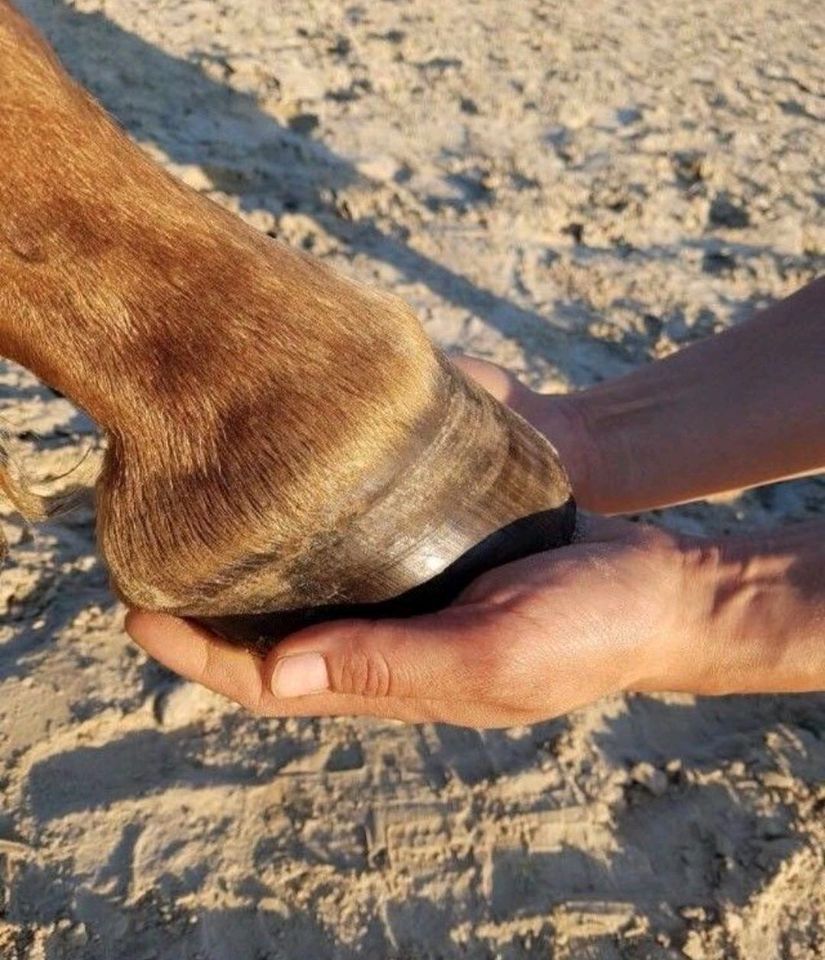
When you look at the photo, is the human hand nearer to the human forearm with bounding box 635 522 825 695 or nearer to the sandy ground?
the human forearm with bounding box 635 522 825 695

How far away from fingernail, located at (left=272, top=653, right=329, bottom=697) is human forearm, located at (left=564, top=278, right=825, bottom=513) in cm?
92

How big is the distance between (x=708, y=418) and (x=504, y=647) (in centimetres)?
92

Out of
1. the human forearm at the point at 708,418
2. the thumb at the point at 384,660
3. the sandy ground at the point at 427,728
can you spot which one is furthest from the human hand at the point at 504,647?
the human forearm at the point at 708,418

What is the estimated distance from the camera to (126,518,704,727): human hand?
50.2 inches

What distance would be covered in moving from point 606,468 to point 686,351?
0.28 meters

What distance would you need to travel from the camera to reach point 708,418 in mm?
2047

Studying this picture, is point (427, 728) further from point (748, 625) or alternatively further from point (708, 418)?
point (708, 418)

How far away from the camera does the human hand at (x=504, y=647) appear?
1.28 metres

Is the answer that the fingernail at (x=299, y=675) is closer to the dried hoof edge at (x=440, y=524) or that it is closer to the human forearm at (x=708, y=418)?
the dried hoof edge at (x=440, y=524)

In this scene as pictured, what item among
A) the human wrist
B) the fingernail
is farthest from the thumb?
the human wrist

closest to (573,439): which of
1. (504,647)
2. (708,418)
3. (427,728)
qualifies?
(708,418)

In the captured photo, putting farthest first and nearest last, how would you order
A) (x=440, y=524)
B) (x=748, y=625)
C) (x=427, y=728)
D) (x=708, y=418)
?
1. (x=708, y=418)
2. (x=427, y=728)
3. (x=748, y=625)
4. (x=440, y=524)

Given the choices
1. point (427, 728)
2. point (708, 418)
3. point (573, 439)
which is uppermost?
point (708, 418)

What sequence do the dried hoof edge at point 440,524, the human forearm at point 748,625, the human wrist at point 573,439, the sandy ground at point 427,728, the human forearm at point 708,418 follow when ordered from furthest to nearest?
the human wrist at point 573,439 → the human forearm at point 708,418 → the sandy ground at point 427,728 → the human forearm at point 748,625 → the dried hoof edge at point 440,524
